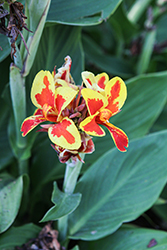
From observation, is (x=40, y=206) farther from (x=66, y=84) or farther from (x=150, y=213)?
(x=66, y=84)

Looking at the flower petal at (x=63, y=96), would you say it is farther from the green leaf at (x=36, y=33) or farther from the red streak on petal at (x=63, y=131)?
the green leaf at (x=36, y=33)

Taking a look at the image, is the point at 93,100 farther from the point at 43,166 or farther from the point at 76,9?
the point at 43,166

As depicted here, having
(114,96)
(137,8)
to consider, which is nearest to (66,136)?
(114,96)

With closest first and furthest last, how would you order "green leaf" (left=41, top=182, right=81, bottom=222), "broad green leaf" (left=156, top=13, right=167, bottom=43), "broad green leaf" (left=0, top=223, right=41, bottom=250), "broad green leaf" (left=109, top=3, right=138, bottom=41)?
"green leaf" (left=41, top=182, right=81, bottom=222), "broad green leaf" (left=0, top=223, right=41, bottom=250), "broad green leaf" (left=109, top=3, right=138, bottom=41), "broad green leaf" (left=156, top=13, right=167, bottom=43)

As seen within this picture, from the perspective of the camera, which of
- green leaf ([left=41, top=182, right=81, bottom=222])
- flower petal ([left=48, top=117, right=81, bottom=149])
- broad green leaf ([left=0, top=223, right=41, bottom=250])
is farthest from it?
broad green leaf ([left=0, top=223, right=41, bottom=250])

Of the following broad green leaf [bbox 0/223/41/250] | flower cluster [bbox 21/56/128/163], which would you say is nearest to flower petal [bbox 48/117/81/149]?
flower cluster [bbox 21/56/128/163]

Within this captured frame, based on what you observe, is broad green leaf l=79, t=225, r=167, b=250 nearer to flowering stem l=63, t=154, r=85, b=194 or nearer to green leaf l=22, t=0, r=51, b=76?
flowering stem l=63, t=154, r=85, b=194

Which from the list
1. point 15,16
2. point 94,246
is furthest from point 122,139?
point 94,246
